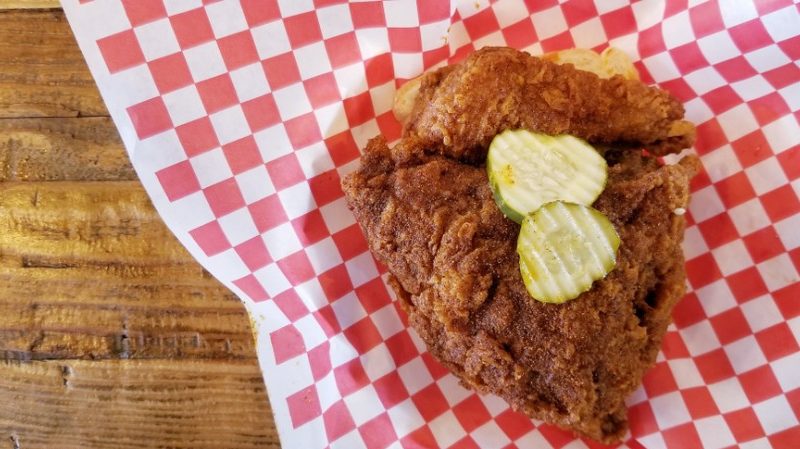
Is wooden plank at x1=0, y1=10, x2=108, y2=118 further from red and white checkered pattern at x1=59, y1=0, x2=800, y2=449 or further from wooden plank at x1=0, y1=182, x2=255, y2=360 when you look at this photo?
red and white checkered pattern at x1=59, y1=0, x2=800, y2=449

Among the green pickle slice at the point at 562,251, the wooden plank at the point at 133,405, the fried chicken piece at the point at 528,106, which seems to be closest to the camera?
the green pickle slice at the point at 562,251

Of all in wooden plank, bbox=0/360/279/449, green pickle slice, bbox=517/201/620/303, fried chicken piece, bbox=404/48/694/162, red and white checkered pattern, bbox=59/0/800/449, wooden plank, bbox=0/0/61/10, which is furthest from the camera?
wooden plank, bbox=0/0/61/10

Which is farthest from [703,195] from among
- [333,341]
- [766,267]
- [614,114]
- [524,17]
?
[333,341]

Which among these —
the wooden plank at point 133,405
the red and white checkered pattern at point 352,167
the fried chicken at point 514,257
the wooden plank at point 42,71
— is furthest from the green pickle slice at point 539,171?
the wooden plank at point 42,71

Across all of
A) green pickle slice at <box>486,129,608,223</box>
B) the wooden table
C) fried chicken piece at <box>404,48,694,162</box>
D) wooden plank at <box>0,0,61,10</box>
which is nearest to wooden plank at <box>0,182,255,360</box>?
the wooden table

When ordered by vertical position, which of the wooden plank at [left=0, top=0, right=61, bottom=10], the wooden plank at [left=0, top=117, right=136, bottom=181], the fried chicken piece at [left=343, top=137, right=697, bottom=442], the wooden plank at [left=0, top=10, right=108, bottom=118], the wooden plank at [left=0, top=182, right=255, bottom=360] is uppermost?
the wooden plank at [left=0, top=0, right=61, bottom=10]

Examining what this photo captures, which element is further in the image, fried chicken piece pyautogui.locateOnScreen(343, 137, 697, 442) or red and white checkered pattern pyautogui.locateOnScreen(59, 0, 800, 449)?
red and white checkered pattern pyautogui.locateOnScreen(59, 0, 800, 449)

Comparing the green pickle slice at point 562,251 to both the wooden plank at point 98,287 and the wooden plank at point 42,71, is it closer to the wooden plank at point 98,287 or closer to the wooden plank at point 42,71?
the wooden plank at point 98,287

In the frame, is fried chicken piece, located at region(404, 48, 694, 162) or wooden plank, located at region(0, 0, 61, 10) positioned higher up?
wooden plank, located at region(0, 0, 61, 10)
